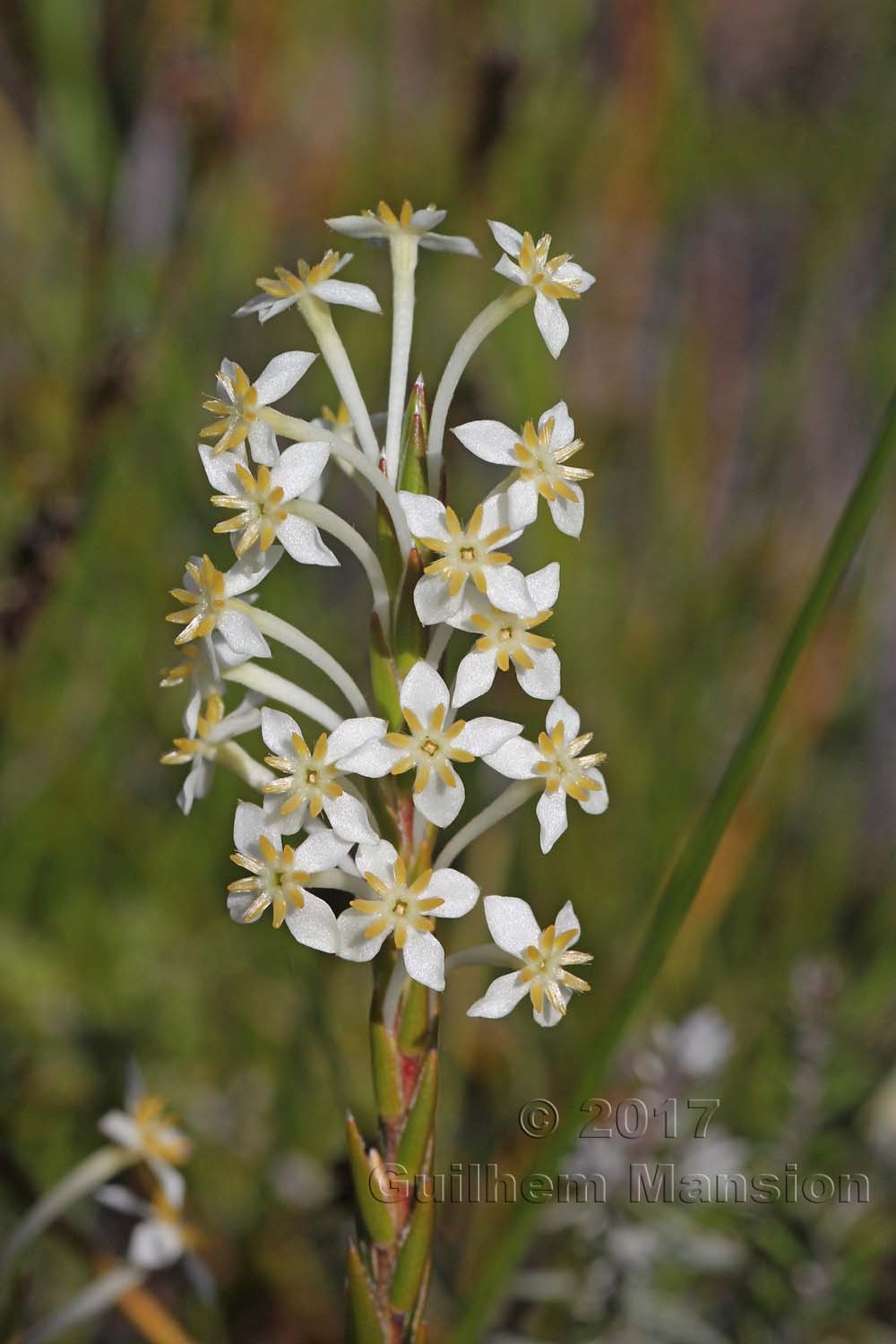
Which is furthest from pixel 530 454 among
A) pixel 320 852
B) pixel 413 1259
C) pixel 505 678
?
pixel 505 678

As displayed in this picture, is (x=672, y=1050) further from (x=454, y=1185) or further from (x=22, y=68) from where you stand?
(x=22, y=68)

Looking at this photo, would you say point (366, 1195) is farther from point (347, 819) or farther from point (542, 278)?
point (542, 278)

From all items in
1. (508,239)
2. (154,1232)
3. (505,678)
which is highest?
(508,239)

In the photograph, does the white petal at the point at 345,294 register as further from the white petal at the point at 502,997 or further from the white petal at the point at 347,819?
the white petal at the point at 502,997

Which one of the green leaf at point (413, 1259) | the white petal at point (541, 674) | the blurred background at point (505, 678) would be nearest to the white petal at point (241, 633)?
the white petal at point (541, 674)

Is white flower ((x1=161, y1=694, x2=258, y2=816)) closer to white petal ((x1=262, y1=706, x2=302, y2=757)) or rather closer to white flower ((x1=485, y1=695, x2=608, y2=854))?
white petal ((x1=262, y1=706, x2=302, y2=757))

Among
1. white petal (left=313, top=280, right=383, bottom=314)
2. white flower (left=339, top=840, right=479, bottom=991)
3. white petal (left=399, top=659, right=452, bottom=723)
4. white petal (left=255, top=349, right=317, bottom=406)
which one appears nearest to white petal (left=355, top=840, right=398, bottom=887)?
white flower (left=339, top=840, right=479, bottom=991)
